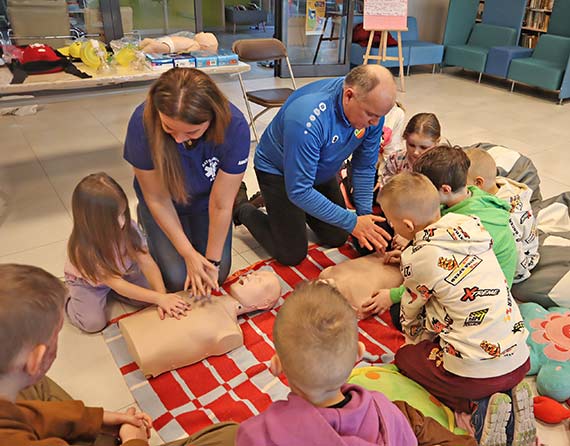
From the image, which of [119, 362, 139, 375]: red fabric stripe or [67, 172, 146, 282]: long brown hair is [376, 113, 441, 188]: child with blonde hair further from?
[119, 362, 139, 375]: red fabric stripe

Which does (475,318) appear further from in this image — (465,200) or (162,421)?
(162,421)

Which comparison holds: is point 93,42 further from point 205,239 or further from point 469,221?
point 469,221

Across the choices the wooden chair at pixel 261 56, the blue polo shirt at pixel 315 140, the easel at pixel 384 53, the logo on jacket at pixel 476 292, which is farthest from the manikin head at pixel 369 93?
the easel at pixel 384 53

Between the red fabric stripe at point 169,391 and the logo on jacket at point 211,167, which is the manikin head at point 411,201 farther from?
the red fabric stripe at point 169,391

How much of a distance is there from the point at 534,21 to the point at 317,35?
2.74 m

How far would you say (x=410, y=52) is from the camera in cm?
612

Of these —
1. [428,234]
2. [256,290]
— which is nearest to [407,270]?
[428,234]

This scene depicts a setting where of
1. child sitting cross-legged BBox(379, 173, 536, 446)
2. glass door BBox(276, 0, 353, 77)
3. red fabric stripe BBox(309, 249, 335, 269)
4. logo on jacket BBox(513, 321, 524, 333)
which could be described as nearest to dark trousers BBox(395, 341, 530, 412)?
child sitting cross-legged BBox(379, 173, 536, 446)

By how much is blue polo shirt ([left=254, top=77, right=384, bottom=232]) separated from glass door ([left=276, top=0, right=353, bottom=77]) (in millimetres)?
3960

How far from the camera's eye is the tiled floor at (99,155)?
179 cm

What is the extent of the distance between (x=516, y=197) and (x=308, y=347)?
57.7 inches

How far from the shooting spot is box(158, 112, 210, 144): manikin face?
1.56m

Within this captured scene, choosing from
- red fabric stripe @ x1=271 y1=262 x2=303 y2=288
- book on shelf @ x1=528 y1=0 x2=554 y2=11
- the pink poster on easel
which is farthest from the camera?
book on shelf @ x1=528 y1=0 x2=554 y2=11

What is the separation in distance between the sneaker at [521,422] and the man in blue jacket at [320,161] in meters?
0.77
